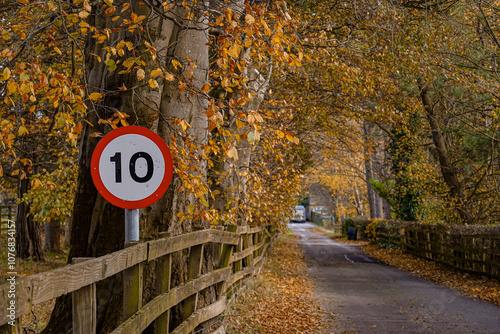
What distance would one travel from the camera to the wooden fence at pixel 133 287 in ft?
7.48

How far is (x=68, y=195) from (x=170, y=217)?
7.12 meters

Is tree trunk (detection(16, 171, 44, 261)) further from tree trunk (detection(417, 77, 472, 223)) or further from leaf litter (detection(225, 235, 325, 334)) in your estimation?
tree trunk (detection(417, 77, 472, 223))

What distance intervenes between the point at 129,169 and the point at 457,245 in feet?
44.9

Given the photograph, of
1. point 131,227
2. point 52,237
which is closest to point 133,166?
point 131,227

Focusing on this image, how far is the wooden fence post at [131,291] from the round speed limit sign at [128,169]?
58 centimetres

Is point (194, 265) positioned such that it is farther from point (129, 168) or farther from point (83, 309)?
point (83, 309)

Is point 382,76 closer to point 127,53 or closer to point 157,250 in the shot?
point 127,53

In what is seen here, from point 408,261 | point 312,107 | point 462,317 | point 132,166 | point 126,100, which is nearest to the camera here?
point 132,166

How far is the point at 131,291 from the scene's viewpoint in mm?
3826

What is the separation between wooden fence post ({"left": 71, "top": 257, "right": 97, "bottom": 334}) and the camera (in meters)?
2.80

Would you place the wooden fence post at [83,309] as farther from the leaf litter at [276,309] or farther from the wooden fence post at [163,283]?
the leaf litter at [276,309]

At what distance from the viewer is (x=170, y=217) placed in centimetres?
580

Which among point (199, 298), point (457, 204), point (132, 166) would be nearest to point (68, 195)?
point (199, 298)

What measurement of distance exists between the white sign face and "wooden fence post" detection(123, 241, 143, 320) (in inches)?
25.1
